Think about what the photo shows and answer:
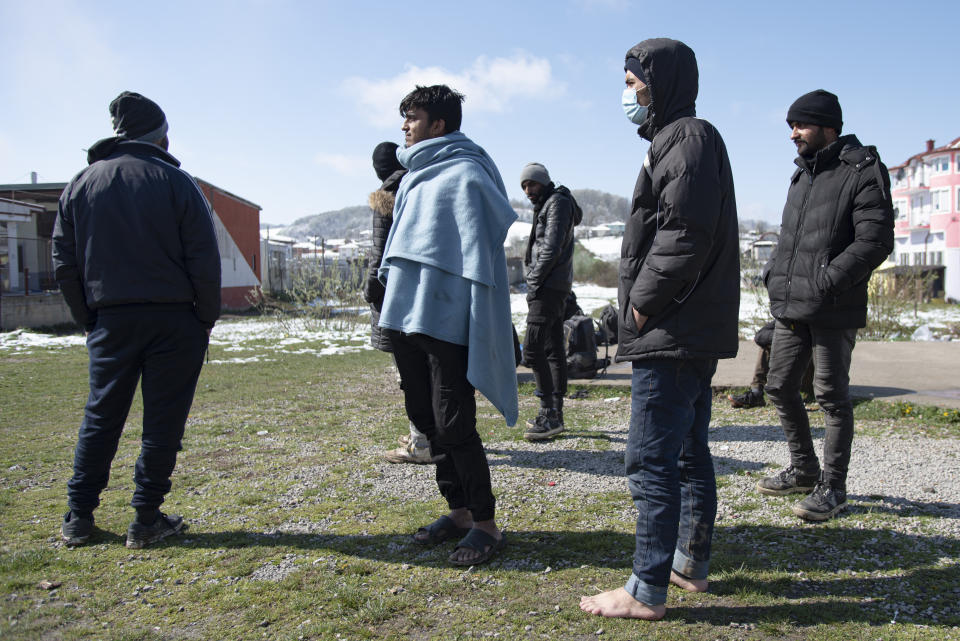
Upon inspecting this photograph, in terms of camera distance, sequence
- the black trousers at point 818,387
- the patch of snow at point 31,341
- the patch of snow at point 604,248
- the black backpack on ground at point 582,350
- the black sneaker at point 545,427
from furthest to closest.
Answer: the patch of snow at point 604,248
the patch of snow at point 31,341
the black backpack on ground at point 582,350
the black sneaker at point 545,427
the black trousers at point 818,387

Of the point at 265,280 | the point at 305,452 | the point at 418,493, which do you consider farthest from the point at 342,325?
the point at 265,280

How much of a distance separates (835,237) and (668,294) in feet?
5.35

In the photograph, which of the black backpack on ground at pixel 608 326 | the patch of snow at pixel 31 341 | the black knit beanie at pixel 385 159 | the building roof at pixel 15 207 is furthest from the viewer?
the building roof at pixel 15 207

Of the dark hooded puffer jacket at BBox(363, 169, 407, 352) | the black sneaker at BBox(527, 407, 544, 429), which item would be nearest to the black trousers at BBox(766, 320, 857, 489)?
the black sneaker at BBox(527, 407, 544, 429)

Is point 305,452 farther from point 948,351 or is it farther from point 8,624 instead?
point 948,351

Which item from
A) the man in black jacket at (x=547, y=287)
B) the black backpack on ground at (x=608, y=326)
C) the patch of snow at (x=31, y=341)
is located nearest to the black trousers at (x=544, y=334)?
the man in black jacket at (x=547, y=287)

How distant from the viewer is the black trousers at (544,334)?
527 centimetres

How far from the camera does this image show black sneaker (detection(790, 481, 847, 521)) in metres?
3.48

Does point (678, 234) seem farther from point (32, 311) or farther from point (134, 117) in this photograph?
point (32, 311)

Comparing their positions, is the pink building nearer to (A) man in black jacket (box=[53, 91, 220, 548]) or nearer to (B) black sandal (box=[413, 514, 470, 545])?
(B) black sandal (box=[413, 514, 470, 545])

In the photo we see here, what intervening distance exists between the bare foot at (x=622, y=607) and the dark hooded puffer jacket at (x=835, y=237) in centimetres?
186

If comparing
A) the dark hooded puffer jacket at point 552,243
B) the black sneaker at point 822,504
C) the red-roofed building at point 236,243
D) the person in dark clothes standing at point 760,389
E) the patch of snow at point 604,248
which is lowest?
the black sneaker at point 822,504

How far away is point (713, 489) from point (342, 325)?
15.5m

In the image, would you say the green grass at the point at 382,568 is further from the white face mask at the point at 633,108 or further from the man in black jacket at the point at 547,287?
the white face mask at the point at 633,108
